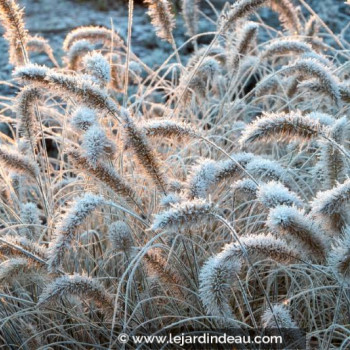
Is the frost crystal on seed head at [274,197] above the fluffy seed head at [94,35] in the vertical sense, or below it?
below

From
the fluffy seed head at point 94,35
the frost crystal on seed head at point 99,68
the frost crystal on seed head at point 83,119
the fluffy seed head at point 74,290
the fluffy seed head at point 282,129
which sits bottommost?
the fluffy seed head at point 74,290

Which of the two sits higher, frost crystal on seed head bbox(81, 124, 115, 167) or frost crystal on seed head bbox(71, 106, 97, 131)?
frost crystal on seed head bbox(71, 106, 97, 131)

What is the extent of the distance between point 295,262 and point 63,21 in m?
6.17

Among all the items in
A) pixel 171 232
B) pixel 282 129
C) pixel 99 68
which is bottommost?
pixel 171 232

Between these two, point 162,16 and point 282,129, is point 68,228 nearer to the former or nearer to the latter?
point 282,129

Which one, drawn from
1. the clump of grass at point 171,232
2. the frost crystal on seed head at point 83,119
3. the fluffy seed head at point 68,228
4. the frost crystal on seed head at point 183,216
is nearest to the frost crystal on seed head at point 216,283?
the clump of grass at point 171,232

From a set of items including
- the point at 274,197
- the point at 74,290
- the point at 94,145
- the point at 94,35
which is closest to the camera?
the point at 274,197

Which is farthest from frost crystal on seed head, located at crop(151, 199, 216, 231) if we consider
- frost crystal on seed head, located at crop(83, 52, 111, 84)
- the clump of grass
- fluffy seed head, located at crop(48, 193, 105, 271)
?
frost crystal on seed head, located at crop(83, 52, 111, 84)

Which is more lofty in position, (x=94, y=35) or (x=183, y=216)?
(x=94, y=35)

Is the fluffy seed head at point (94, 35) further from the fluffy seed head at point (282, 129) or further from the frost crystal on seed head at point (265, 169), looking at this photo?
the fluffy seed head at point (282, 129)

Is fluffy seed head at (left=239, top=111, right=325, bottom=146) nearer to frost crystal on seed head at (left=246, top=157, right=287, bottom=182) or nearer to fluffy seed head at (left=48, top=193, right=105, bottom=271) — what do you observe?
frost crystal on seed head at (left=246, top=157, right=287, bottom=182)

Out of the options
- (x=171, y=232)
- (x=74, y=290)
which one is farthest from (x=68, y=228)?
(x=171, y=232)

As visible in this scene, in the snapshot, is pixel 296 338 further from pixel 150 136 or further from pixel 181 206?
pixel 150 136

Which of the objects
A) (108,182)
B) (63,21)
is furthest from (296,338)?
(63,21)
